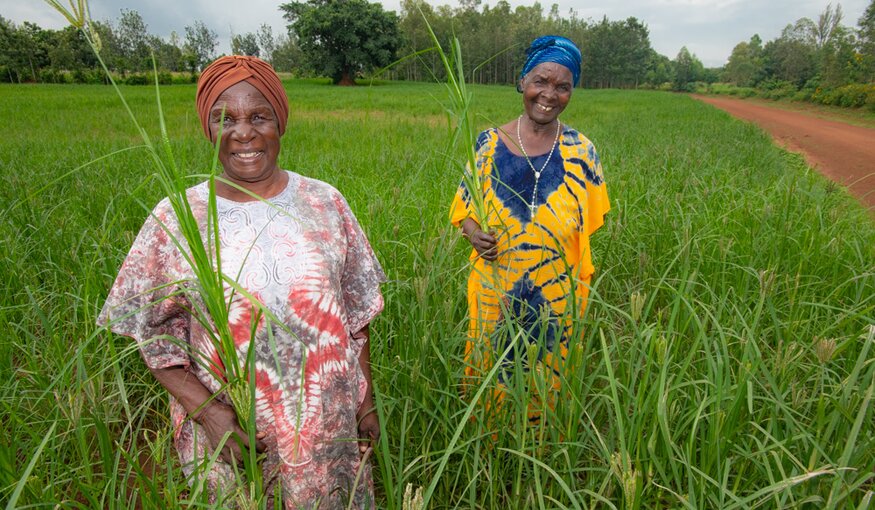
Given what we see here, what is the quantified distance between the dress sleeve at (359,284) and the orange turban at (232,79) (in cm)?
32

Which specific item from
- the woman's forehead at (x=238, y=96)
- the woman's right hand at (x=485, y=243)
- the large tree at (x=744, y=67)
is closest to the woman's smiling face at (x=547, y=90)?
the woman's right hand at (x=485, y=243)

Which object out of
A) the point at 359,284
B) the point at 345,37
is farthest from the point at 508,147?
the point at 345,37

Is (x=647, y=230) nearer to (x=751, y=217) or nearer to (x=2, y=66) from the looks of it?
(x=751, y=217)

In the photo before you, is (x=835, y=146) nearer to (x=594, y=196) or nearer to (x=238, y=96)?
(x=594, y=196)

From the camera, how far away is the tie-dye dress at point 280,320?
1096mm

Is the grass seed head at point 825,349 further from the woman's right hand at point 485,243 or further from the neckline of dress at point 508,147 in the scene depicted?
the neckline of dress at point 508,147

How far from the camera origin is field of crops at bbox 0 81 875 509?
38.1 inches

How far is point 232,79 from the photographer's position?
3.73 ft

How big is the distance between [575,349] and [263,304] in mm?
722

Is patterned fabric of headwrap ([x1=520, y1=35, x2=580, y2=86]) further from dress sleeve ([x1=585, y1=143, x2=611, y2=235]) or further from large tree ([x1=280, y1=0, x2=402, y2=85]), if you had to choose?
large tree ([x1=280, y1=0, x2=402, y2=85])

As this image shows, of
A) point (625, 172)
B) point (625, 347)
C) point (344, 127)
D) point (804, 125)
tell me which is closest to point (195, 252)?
point (625, 347)

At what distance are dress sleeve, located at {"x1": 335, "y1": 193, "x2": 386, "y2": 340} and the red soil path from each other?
6.30 metres

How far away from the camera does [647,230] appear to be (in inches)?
119

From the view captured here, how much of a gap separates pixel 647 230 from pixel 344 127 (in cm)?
694
